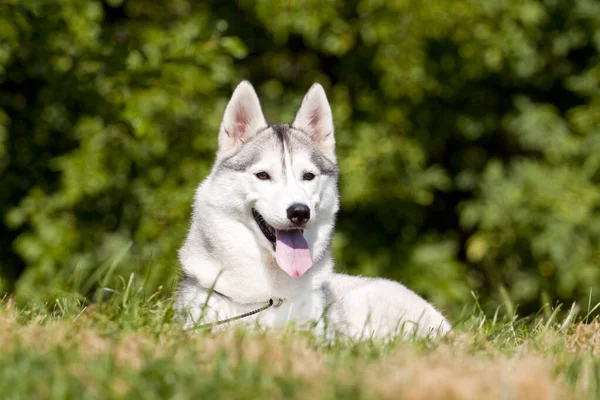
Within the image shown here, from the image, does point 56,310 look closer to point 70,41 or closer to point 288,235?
point 288,235

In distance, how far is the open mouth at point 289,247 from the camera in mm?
4285

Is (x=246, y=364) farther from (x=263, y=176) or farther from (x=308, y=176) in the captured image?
(x=308, y=176)

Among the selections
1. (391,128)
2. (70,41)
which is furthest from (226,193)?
(391,128)

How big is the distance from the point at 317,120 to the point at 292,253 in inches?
40.4

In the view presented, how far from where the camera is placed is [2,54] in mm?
6910

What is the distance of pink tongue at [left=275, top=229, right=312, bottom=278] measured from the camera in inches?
169

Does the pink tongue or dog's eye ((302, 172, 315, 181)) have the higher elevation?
dog's eye ((302, 172, 315, 181))

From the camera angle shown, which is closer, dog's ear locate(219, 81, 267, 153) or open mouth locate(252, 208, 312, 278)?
open mouth locate(252, 208, 312, 278)

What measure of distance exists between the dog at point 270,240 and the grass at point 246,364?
0.62 m

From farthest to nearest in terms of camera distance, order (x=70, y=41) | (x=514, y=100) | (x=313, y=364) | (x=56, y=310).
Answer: (x=514, y=100) < (x=70, y=41) < (x=56, y=310) < (x=313, y=364)

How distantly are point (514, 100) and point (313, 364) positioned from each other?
8.55 m

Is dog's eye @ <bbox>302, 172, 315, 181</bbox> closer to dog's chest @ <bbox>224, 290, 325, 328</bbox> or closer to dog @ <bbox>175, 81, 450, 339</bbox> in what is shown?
dog @ <bbox>175, 81, 450, 339</bbox>

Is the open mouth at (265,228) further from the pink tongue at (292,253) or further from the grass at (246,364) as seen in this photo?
the grass at (246,364)

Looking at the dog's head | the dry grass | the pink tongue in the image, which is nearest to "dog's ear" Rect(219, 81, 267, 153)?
A: the dog's head
